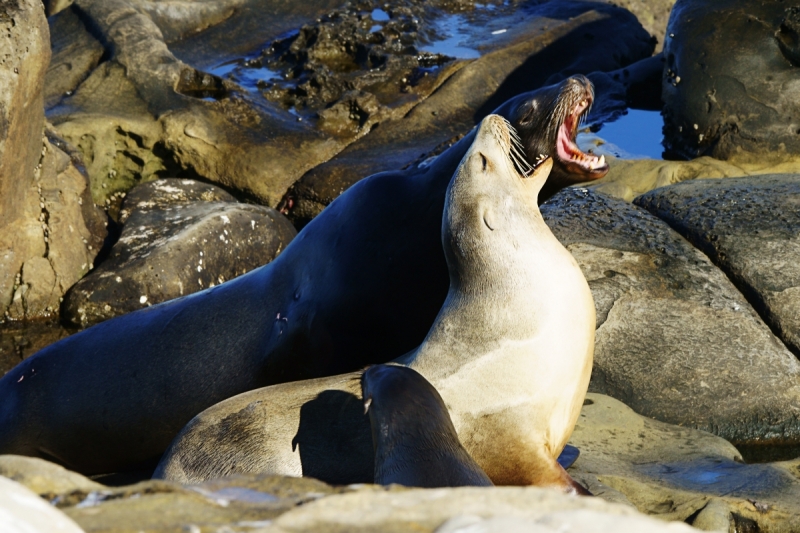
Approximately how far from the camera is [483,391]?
4.09m

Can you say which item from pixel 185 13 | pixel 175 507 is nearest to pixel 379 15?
pixel 185 13

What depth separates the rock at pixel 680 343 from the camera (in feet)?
19.2

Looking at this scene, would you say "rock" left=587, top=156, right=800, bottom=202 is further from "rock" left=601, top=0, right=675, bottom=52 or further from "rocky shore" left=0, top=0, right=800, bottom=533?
"rock" left=601, top=0, right=675, bottom=52

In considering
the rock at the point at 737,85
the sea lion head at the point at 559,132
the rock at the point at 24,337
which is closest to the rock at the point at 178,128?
the rock at the point at 24,337

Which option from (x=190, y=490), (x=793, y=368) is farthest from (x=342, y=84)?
(x=190, y=490)

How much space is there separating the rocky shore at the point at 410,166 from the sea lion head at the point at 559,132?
1374 mm

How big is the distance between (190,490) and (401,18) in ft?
38.0

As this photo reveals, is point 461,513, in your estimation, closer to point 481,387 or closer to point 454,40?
point 481,387

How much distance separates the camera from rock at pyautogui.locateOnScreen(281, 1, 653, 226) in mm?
10344

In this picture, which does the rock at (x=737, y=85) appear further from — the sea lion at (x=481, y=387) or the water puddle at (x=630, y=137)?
the sea lion at (x=481, y=387)

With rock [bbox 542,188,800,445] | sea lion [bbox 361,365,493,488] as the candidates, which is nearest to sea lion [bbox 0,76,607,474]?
sea lion [bbox 361,365,493,488]

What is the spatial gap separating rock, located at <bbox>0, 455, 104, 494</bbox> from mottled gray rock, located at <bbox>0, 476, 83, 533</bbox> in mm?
224

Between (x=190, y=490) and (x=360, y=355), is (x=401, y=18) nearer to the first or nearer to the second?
(x=360, y=355)

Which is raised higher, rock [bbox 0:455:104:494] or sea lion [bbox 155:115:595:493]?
rock [bbox 0:455:104:494]
